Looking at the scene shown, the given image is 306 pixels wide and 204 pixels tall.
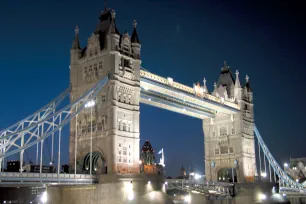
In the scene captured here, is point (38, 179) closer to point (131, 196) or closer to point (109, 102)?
point (131, 196)

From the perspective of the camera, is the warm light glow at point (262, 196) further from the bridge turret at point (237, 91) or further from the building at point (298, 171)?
the building at point (298, 171)

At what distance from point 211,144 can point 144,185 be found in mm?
30012

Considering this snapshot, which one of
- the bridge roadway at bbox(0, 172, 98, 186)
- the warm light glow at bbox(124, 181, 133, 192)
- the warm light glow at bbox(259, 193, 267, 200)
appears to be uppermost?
the bridge roadway at bbox(0, 172, 98, 186)

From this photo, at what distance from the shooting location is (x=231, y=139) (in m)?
69.6

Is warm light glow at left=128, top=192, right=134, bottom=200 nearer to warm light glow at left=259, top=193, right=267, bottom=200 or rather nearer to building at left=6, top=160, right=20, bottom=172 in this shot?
warm light glow at left=259, top=193, right=267, bottom=200

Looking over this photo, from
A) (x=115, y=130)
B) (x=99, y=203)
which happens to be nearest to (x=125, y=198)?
(x=99, y=203)

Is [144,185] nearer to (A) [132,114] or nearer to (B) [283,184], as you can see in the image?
(A) [132,114]

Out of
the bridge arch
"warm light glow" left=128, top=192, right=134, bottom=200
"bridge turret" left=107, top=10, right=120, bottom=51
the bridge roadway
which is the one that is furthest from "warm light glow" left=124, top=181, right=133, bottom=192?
"bridge turret" left=107, top=10, right=120, bottom=51

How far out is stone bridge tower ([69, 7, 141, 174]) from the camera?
4472 cm

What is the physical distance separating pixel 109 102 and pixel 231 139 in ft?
99.7

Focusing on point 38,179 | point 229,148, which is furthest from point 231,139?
point 38,179

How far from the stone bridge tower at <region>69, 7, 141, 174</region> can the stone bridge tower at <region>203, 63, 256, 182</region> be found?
981 inches

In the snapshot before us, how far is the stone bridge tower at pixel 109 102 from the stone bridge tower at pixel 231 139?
24910mm

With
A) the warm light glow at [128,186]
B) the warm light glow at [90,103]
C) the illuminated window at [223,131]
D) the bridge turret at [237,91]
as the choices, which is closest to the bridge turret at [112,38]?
the warm light glow at [90,103]
